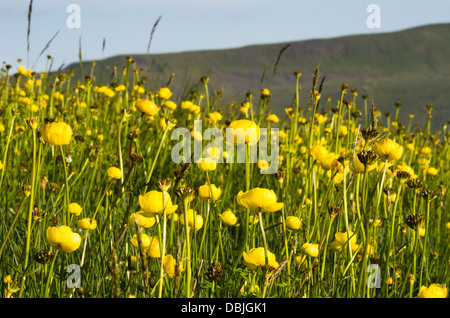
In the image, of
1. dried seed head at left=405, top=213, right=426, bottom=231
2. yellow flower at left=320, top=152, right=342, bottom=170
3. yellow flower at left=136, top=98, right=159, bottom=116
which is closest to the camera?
dried seed head at left=405, top=213, right=426, bottom=231

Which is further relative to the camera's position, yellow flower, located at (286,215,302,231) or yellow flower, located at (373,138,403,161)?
yellow flower, located at (286,215,302,231)

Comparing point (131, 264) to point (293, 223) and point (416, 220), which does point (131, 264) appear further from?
point (416, 220)

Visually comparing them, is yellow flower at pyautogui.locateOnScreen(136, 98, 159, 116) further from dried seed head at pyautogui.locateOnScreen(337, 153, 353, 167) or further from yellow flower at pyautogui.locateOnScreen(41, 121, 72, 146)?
dried seed head at pyautogui.locateOnScreen(337, 153, 353, 167)

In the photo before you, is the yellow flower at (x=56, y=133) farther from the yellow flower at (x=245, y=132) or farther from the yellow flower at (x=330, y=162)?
the yellow flower at (x=330, y=162)

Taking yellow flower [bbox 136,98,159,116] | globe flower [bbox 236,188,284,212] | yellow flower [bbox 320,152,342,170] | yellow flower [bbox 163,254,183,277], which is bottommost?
yellow flower [bbox 163,254,183,277]

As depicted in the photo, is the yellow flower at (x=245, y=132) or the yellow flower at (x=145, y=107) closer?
the yellow flower at (x=245, y=132)

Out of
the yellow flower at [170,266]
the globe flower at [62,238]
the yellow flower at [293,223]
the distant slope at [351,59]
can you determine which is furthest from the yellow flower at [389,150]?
the distant slope at [351,59]

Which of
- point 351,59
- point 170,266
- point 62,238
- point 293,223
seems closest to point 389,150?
point 293,223

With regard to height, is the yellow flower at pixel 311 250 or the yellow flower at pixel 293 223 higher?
the yellow flower at pixel 293 223

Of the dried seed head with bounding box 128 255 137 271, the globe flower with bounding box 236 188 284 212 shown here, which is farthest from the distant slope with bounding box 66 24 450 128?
the dried seed head with bounding box 128 255 137 271

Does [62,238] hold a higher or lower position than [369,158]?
lower
